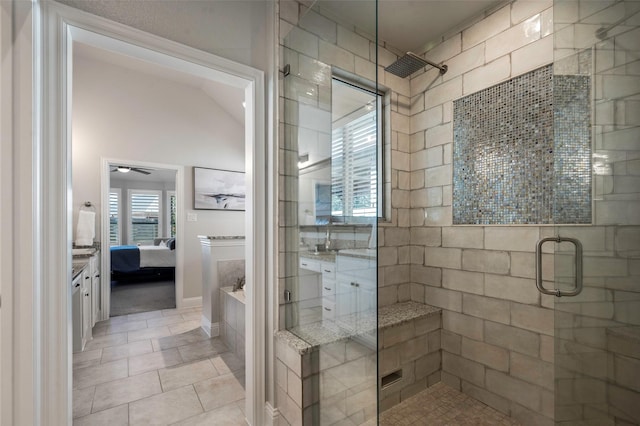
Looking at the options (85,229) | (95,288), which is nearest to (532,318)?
(95,288)

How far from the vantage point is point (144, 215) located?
8.62 metres

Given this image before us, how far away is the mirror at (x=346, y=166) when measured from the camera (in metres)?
1.33

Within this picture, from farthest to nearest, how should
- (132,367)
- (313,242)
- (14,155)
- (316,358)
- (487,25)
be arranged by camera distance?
(132,367), (487,25), (313,242), (316,358), (14,155)

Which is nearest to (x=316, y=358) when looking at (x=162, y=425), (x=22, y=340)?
(x=162, y=425)

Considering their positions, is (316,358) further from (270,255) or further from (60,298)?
(60,298)

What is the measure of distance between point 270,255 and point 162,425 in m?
1.33

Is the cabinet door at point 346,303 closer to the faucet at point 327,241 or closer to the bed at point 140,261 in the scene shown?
the faucet at point 327,241

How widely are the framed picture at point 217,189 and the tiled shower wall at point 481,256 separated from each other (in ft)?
10.5

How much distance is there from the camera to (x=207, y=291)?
3441 millimetres

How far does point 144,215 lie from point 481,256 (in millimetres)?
9239

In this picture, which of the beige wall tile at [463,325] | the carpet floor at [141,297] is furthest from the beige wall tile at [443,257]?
the carpet floor at [141,297]

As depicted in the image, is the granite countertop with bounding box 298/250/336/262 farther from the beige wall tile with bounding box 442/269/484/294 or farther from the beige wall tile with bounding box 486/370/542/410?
the beige wall tile with bounding box 486/370/542/410

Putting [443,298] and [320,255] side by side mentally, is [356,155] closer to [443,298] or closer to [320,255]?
[320,255]

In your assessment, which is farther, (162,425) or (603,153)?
(162,425)
